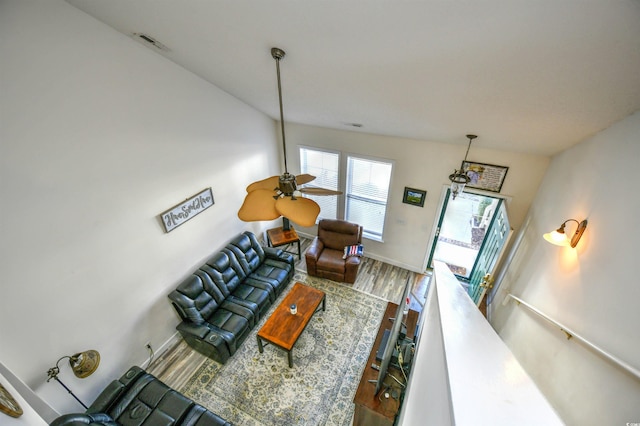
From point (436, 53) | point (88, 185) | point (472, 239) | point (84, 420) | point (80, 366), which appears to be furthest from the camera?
point (472, 239)

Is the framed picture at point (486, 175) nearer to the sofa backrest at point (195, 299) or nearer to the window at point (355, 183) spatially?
the window at point (355, 183)

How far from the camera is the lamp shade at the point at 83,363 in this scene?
2363 mm

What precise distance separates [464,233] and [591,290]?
5.38 metres

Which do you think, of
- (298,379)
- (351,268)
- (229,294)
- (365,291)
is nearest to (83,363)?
(229,294)

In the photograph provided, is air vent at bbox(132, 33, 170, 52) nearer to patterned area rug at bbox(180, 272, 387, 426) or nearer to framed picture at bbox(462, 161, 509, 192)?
patterned area rug at bbox(180, 272, 387, 426)

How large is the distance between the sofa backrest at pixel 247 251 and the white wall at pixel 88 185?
29.9 inches

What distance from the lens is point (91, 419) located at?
2.36 m

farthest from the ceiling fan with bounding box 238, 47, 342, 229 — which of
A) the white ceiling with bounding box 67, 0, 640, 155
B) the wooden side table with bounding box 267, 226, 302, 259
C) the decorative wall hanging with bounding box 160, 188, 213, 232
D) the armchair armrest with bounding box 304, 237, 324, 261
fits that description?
the wooden side table with bounding box 267, 226, 302, 259

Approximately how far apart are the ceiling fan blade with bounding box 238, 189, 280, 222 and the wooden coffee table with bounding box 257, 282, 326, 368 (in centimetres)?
211

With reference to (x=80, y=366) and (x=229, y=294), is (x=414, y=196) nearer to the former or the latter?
(x=229, y=294)

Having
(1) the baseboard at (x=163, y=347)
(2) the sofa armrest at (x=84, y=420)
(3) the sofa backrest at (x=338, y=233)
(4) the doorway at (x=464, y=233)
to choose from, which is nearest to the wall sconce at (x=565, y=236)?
(4) the doorway at (x=464, y=233)

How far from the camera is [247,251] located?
4.51 m

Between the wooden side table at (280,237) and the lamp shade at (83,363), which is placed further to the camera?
the wooden side table at (280,237)

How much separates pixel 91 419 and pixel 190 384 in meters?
1.06
